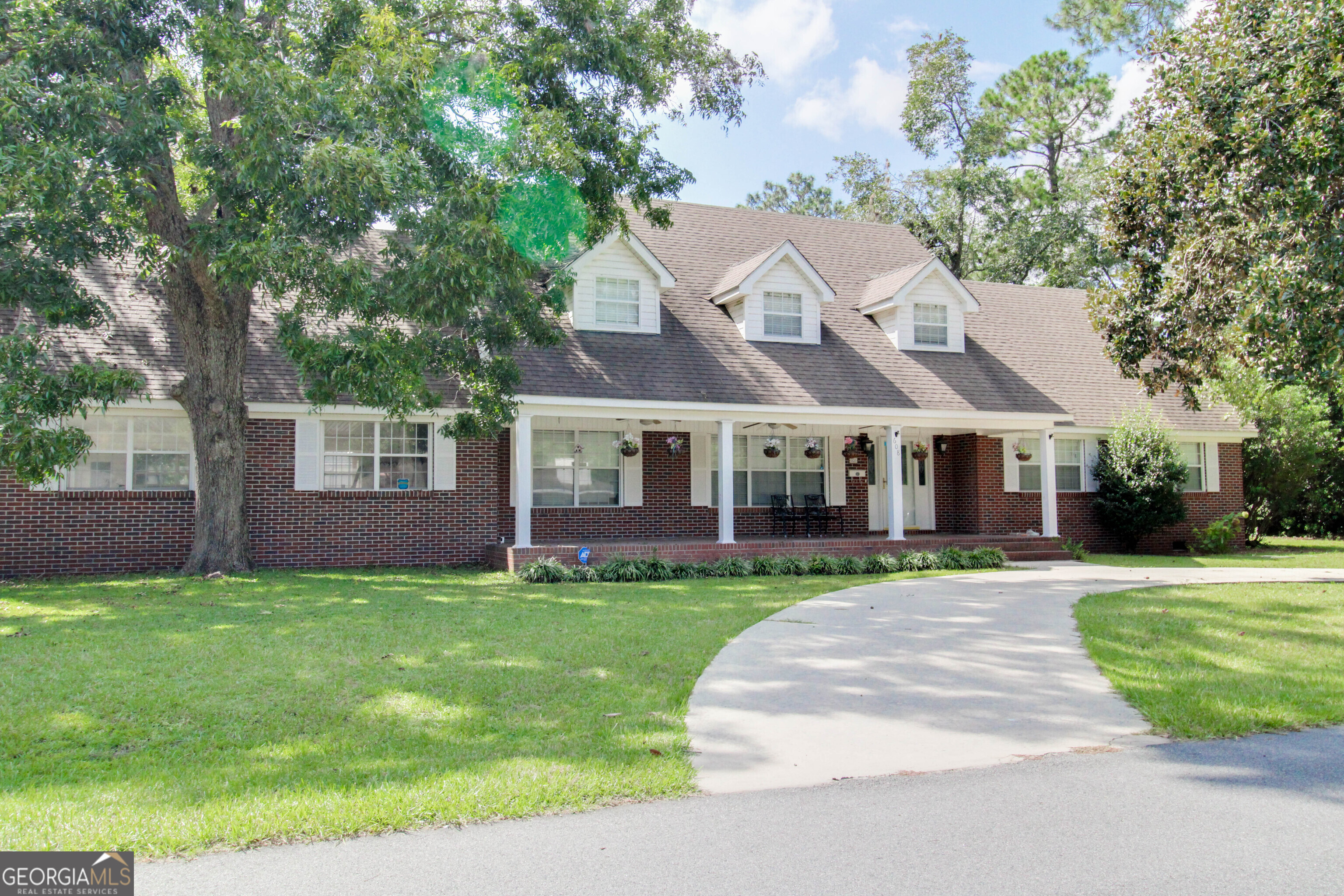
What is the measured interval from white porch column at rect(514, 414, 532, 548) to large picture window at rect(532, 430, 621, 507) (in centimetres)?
158

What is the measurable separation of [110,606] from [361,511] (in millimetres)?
5363

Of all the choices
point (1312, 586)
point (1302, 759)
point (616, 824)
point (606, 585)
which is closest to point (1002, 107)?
point (1312, 586)

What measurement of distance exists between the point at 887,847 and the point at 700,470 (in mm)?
14127

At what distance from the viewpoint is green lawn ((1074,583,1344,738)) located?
20.2ft

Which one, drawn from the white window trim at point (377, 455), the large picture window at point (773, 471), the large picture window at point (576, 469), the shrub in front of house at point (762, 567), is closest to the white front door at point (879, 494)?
the large picture window at point (773, 471)

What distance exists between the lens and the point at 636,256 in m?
17.5

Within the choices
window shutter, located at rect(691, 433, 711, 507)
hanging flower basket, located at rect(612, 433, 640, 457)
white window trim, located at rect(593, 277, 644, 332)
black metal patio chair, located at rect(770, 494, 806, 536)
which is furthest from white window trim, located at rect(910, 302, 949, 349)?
hanging flower basket, located at rect(612, 433, 640, 457)

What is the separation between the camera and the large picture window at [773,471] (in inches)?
738

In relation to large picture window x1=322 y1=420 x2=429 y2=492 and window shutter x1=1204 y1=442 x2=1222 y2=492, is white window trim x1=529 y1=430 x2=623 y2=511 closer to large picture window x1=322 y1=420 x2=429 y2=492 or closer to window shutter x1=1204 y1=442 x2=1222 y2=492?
large picture window x1=322 y1=420 x2=429 y2=492

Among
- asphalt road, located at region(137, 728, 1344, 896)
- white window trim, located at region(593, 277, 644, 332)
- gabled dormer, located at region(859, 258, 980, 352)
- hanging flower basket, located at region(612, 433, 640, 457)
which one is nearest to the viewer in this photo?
asphalt road, located at region(137, 728, 1344, 896)

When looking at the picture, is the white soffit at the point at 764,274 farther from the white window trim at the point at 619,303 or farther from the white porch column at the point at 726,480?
the white porch column at the point at 726,480

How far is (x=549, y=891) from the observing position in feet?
11.8

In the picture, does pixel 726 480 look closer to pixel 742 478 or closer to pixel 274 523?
pixel 742 478

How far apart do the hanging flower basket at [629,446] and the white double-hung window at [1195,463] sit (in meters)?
13.1
